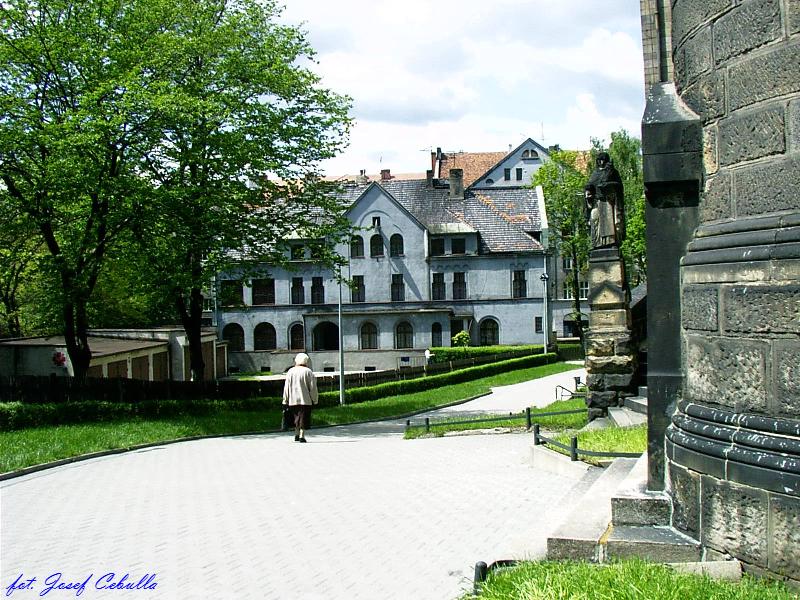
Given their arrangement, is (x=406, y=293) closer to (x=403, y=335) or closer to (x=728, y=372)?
(x=403, y=335)

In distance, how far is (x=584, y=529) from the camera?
5781 mm

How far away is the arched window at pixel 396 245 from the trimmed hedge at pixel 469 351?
26.3 feet

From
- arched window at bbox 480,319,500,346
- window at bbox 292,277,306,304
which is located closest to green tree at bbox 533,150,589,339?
arched window at bbox 480,319,500,346

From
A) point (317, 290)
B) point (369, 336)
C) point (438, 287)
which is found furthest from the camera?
point (317, 290)

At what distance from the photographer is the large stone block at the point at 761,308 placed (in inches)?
197

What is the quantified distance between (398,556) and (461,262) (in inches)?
1983

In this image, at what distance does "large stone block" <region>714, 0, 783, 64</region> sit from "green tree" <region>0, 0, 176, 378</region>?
17483mm

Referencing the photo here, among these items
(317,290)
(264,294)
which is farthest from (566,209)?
(264,294)

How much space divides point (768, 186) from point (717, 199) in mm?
431

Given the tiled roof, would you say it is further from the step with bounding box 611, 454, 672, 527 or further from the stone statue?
the step with bounding box 611, 454, 672, 527

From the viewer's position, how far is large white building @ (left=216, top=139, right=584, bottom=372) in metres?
56.8

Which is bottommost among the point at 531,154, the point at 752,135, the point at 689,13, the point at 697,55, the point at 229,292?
the point at 229,292

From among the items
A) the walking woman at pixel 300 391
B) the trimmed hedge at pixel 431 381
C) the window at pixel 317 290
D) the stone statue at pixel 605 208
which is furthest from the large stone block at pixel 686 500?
the window at pixel 317 290

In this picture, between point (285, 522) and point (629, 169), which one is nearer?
point (285, 522)
